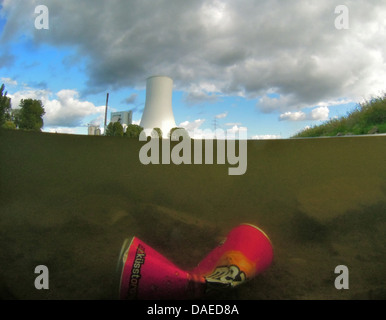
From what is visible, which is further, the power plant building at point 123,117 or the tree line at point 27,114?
the power plant building at point 123,117

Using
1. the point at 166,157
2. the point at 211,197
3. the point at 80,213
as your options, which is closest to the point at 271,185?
the point at 211,197

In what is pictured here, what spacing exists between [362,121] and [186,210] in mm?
3020

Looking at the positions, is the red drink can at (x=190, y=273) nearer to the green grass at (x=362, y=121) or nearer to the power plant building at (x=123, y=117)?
the green grass at (x=362, y=121)

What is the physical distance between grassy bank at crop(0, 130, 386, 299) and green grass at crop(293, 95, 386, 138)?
1447 millimetres

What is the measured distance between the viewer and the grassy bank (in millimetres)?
927

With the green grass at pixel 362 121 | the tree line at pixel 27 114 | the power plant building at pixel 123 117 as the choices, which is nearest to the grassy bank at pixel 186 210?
the tree line at pixel 27 114

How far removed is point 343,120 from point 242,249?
3560mm

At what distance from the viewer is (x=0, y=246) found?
3.19 ft

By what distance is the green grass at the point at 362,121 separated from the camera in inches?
114

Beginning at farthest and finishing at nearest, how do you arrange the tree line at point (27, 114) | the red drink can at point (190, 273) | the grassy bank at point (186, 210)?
the tree line at point (27, 114), the grassy bank at point (186, 210), the red drink can at point (190, 273)

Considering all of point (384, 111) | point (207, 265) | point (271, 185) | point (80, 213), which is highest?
point (384, 111)

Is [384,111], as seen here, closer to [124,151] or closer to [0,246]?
[124,151]

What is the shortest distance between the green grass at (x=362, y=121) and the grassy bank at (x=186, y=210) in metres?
1.45

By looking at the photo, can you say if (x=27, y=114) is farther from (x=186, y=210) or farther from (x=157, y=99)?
(x=157, y=99)
